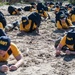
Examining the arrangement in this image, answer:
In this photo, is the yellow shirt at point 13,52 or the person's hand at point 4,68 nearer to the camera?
the person's hand at point 4,68

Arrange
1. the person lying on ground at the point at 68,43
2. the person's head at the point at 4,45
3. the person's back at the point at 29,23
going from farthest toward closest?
1. the person's back at the point at 29,23
2. the person lying on ground at the point at 68,43
3. the person's head at the point at 4,45

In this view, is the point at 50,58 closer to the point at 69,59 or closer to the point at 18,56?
the point at 69,59

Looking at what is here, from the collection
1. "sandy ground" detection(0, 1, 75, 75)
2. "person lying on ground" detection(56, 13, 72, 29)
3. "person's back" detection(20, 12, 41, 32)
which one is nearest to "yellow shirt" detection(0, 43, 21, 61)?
"sandy ground" detection(0, 1, 75, 75)

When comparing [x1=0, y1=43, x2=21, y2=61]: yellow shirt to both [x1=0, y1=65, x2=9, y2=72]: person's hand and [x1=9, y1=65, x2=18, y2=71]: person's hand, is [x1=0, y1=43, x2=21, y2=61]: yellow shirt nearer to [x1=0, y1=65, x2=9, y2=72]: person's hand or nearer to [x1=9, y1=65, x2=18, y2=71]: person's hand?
[x1=9, y1=65, x2=18, y2=71]: person's hand

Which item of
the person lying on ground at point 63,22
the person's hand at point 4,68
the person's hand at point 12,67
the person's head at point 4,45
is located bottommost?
the person lying on ground at point 63,22

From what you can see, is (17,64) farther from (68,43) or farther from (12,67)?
(68,43)

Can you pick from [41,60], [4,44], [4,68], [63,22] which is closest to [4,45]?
[4,44]

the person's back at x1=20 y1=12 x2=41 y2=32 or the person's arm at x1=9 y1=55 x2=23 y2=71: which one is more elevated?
the person's arm at x1=9 y1=55 x2=23 y2=71

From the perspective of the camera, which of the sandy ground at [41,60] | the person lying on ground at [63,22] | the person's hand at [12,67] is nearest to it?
the person's hand at [12,67]

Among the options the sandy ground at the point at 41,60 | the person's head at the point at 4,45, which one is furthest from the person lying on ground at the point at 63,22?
the person's head at the point at 4,45

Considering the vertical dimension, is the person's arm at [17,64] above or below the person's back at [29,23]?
above

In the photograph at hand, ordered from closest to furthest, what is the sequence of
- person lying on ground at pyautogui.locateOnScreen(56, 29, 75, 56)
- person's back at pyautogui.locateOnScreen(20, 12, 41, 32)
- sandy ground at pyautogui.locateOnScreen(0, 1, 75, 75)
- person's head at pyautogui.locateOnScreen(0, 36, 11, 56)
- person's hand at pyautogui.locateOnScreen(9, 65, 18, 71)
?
person's head at pyautogui.locateOnScreen(0, 36, 11, 56) → person's hand at pyautogui.locateOnScreen(9, 65, 18, 71) → sandy ground at pyautogui.locateOnScreen(0, 1, 75, 75) → person lying on ground at pyautogui.locateOnScreen(56, 29, 75, 56) → person's back at pyautogui.locateOnScreen(20, 12, 41, 32)

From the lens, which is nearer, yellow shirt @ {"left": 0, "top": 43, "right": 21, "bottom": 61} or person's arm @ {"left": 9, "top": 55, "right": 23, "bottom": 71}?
person's arm @ {"left": 9, "top": 55, "right": 23, "bottom": 71}

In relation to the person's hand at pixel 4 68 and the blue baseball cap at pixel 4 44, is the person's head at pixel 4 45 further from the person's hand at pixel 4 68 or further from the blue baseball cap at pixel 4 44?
the person's hand at pixel 4 68
